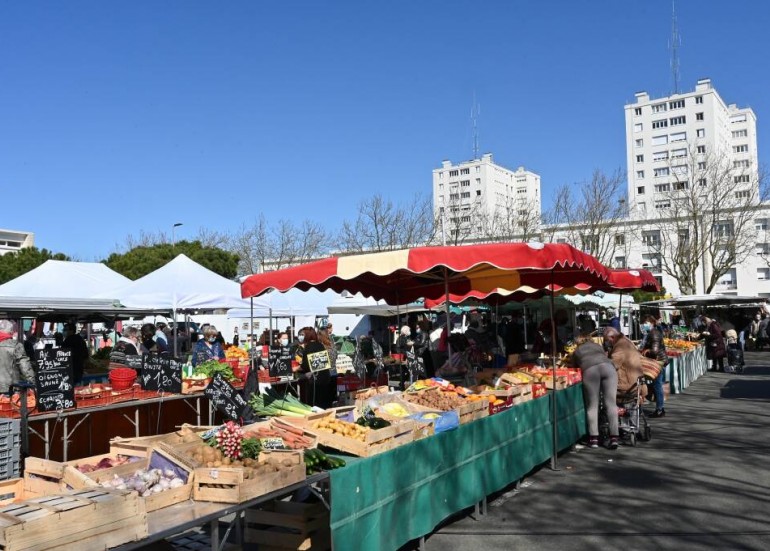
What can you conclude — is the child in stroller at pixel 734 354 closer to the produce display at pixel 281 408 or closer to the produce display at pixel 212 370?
the produce display at pixel 212 370

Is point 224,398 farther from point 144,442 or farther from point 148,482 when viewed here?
point 148,482

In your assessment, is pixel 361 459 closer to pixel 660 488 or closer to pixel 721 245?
pixel 660 488

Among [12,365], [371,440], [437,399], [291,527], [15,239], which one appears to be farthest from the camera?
[15,239]

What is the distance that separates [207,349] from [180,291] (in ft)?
4.40

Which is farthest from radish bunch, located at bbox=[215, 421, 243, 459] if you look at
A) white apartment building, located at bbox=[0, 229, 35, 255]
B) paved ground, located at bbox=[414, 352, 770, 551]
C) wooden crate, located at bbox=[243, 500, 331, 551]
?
white apartment building, located at bbox=[0, 229, 35, 255]

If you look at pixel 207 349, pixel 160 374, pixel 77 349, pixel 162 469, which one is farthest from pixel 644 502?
pixel 77 349

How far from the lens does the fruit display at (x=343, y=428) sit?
199 inches

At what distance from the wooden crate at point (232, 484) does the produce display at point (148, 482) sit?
0.14 metres

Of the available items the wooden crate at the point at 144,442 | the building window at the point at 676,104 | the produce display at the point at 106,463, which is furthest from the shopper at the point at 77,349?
the building window at the point at 676,104

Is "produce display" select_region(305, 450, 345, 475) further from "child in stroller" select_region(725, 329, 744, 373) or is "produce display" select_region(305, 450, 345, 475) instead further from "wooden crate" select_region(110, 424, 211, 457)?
"child in stroller" select_region(725, 329, 744, 373)

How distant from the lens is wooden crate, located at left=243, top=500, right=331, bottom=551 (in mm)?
4691

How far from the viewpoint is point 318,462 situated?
4.47 meters

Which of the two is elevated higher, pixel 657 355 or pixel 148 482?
pixel 148 482

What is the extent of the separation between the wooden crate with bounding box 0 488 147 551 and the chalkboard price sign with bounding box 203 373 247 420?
7.59ft
